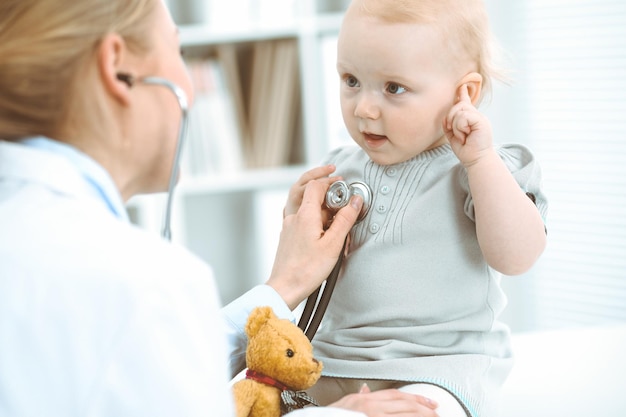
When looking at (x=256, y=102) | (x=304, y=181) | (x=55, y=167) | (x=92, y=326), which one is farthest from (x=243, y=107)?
(x=92, y=326)

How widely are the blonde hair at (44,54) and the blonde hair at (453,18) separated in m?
0.43

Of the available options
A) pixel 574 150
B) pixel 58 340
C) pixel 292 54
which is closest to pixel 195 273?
pixel 58 340

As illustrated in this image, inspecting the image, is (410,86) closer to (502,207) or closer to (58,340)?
(502,207)

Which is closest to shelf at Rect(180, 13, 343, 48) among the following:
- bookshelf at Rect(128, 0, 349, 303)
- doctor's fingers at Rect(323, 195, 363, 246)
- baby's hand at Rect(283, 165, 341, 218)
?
bookshelf at Rect(128, 0, 349, 303)

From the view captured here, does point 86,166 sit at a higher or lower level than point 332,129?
higher

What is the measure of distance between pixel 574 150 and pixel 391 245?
1477mm

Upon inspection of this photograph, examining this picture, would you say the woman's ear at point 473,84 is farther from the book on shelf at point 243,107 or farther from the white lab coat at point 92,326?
the book on shelf at point 243,107

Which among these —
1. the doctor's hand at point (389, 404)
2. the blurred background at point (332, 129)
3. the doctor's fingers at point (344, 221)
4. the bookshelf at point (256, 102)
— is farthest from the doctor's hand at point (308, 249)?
the bookshelf at point (256, 102)

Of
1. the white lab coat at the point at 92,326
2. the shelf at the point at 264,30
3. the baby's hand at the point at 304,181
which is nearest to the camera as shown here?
the white lab coat at the point at 92,326

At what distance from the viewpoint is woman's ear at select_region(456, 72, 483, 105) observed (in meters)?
1.19

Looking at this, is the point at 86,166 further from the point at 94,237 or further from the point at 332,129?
the point at 332,129

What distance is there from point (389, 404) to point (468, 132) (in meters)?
0.40

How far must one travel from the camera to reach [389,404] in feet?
3.52

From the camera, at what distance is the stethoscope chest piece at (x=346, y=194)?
125 centimetres
